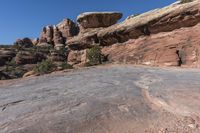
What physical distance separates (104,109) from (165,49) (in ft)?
62.2

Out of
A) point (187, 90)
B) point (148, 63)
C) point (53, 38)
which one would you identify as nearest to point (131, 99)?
point (187, 90)

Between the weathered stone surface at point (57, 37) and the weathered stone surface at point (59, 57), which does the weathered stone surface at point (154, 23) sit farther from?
the weathered stone surface at point (57, 37)

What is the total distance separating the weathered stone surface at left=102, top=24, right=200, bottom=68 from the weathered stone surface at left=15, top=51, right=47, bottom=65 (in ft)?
148

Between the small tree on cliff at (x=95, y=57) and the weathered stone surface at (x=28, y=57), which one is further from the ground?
the small tree on cliff at (x=95, y=57)

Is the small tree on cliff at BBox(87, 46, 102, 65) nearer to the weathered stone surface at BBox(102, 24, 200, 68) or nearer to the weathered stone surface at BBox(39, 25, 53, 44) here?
the weathered stone surface at BBox(102, 24, 200, 68)

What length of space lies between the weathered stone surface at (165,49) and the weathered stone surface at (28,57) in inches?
1773

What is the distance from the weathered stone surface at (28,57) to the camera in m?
73.4

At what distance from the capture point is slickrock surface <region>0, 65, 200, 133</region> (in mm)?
8070

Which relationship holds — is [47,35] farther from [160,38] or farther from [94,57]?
[160,38]

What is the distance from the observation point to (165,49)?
89.4 ft

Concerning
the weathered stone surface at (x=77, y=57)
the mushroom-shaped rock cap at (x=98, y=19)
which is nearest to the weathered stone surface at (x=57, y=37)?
the mushroom-shaped rock cap at (x=98, y=19)

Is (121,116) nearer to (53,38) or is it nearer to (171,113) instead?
Answer: (171,113)

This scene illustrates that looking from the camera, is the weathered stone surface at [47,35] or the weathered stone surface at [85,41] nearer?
the weathered stone surface at [85,41]

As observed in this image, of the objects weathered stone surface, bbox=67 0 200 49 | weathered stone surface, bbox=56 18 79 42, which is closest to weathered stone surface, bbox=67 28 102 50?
weathered stone surface, bbox=67 0 200 49
